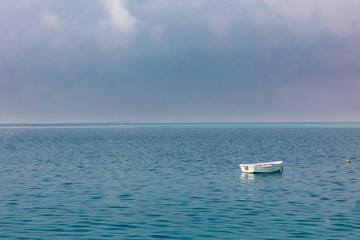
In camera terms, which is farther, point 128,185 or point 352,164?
point 352,164

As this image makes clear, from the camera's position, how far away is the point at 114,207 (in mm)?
37969

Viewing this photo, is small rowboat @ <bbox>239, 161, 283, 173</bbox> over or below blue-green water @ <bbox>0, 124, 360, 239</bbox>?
over

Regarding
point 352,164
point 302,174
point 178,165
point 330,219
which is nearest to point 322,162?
point 352,164

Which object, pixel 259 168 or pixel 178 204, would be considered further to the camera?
pixel 259 168

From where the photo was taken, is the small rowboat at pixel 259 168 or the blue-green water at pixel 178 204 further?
the small rowboat at pixel 259 168

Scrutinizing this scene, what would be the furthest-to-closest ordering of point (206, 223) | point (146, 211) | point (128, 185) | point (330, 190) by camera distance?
1. point (128, 185)
2. point (330, 190)
3. point (146, 211)
4. point (206, 223)

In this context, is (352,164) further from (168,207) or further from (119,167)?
(168,207)

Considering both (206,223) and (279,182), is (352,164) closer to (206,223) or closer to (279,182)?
(279,182)

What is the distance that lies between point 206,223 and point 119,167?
39.2 meters

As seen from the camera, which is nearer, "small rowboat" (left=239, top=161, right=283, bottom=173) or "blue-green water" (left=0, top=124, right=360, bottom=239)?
"blue-green water" (left=0, top=124, right=360, bottom=239)

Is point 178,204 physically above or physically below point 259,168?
below

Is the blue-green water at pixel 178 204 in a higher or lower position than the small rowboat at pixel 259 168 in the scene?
lower

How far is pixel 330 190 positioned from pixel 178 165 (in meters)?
30.3

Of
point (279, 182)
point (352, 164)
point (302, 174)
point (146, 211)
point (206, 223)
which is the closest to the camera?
point (206, 223)
